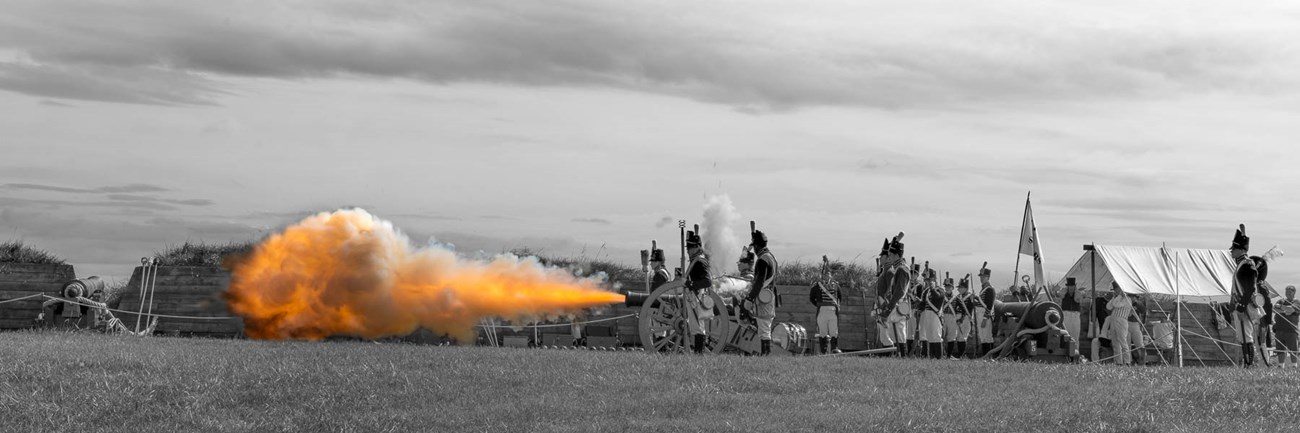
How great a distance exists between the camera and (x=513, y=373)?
17.4m

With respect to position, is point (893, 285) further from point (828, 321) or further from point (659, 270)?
point (659, 270)

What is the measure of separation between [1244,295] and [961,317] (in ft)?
21.5

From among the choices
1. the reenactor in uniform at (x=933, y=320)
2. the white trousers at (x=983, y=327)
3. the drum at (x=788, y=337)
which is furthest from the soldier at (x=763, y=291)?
the white trousers at (x=983, y=327)

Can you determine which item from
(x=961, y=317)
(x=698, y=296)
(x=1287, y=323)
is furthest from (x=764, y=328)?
(x=1287, y=323)

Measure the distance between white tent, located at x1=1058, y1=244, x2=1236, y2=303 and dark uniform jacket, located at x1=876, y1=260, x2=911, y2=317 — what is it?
6.58 meters

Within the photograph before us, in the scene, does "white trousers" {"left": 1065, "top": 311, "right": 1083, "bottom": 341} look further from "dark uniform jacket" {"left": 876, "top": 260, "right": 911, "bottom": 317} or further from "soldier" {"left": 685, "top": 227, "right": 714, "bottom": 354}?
"soldier" {"left": 685, "top": 227, "right": 714, "bottom": 354}

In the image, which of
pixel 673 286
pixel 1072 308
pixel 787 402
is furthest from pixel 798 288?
pixel 787 402

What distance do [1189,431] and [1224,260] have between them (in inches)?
800

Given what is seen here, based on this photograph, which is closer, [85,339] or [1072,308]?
[85,339]

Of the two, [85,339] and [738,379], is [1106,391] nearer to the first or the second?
[738,379]

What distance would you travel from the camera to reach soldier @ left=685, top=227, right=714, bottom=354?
835 inches

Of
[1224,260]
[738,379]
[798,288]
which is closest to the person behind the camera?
[738,379]

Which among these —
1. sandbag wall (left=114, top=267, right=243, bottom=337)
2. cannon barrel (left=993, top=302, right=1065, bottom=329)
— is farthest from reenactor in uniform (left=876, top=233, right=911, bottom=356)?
sandbag wall (left=114, top=267, right=243, bottom=337)

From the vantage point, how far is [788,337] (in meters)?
24.3
